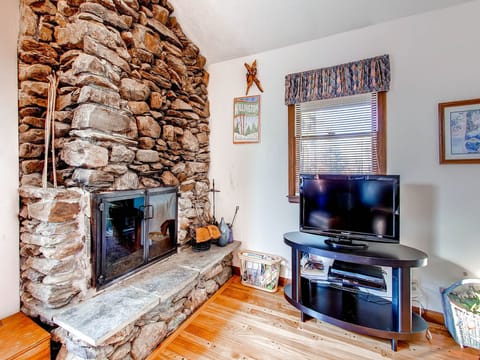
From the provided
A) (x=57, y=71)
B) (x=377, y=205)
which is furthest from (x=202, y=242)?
(x=57, y=71)

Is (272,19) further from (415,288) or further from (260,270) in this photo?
(415,288)

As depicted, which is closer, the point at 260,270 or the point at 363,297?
the point at 363,297

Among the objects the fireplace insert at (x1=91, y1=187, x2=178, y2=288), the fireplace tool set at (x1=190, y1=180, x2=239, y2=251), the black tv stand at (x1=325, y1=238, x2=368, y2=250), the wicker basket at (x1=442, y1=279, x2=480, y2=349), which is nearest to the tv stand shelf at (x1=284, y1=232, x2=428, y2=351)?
the black tv stand at (x1=325, y1=238, x2=368, y2=250)

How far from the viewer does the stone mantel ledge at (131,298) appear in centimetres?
141

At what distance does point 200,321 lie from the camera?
2100mm

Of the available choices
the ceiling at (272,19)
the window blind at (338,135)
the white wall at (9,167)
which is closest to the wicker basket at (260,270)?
the window blind at (338,135)

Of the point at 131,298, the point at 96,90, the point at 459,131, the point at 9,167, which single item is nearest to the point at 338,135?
the point at 459,131

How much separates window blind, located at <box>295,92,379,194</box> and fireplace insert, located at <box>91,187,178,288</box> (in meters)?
1.53

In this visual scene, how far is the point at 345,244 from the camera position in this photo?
1997 mm

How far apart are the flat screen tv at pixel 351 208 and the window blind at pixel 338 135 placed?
420 mm

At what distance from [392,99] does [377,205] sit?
107cm

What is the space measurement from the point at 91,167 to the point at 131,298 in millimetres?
1008

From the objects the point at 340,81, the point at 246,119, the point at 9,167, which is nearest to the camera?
the point at 9,167

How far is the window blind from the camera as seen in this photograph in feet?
7.64
